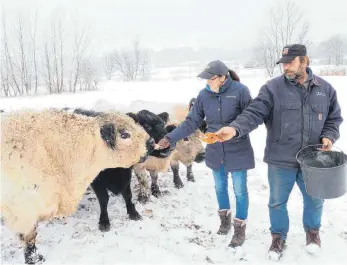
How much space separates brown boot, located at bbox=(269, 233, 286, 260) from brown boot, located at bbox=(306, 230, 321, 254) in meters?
0.30

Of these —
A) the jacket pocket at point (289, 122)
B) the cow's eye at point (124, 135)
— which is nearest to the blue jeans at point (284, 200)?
the jacket pocket at point (289, 122)

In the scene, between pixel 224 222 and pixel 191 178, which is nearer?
pixel 224 222

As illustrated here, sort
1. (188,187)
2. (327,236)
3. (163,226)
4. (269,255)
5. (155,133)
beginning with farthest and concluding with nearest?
(188,187)
(155,133)
(163,226)
(327,236)
(269,255)

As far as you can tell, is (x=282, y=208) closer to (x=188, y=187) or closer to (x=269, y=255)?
(x=269, y=255)

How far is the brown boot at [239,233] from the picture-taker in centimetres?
418

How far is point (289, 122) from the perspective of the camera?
3580 millimetres

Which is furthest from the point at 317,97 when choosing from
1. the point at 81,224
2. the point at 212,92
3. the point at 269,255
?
the point at 81,224

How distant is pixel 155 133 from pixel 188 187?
5.02 feet

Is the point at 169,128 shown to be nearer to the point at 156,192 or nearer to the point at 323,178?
the point at 156,192

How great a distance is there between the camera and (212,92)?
161 inches

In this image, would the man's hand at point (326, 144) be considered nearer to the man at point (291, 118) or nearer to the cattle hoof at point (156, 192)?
the man at point (291, 118)

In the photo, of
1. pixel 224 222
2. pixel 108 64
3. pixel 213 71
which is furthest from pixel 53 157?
pixel 108 64

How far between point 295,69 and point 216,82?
91 centimetres

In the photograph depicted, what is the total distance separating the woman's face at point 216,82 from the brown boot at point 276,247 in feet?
6.36
